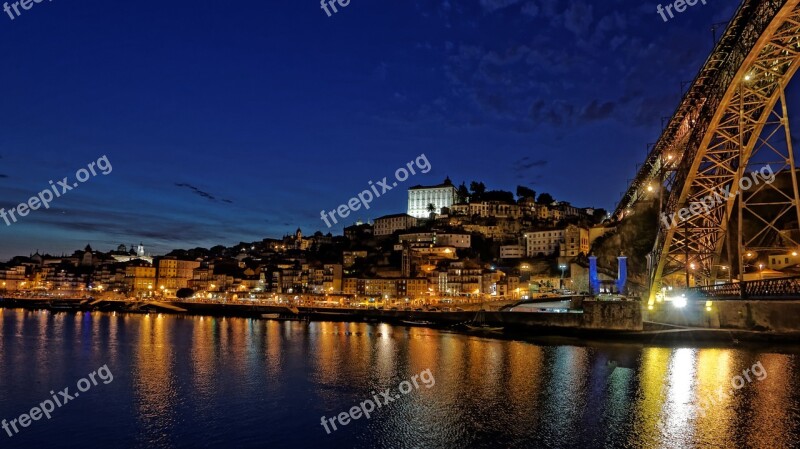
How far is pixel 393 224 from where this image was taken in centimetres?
11825

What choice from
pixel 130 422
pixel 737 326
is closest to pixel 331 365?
pixel 130 422

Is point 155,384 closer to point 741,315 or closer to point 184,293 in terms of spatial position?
point 741,315

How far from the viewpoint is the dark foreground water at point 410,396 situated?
16.2m

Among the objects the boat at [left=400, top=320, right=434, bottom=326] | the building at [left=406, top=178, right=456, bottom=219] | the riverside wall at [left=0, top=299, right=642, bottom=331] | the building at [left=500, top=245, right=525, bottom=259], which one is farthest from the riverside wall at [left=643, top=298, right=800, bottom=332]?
the building at [left=406, top=178, right=456, bottom=219]

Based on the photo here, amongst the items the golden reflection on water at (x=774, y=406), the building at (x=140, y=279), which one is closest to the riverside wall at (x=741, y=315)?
the golden reflection on water at (x=774, y=406)

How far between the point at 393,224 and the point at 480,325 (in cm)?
6762

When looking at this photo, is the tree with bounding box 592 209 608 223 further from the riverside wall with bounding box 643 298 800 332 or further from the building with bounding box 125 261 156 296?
the building with bounding box 125 261 156 296

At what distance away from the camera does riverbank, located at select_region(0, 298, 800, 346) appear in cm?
3509

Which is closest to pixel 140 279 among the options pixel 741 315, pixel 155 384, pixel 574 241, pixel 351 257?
pixel 351 257

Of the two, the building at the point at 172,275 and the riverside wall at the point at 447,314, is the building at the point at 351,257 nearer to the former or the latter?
the riverside wall at the point at 447,314

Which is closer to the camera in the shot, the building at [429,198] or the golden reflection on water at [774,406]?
the golden reflection on water at [774,406]

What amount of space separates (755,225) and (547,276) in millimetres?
32903

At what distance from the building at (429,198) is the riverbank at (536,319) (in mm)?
55206

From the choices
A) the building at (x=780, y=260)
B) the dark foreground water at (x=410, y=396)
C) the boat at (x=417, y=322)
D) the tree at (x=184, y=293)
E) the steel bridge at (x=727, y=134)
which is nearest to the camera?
the dark foreground water at (x=410, y=396)
